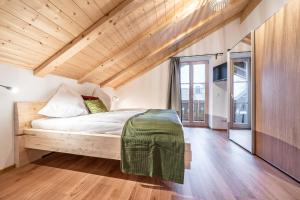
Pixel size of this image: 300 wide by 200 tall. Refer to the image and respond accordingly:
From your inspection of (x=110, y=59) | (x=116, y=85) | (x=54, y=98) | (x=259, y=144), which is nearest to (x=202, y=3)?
(x=110, y=59)

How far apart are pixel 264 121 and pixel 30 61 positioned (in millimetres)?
3471

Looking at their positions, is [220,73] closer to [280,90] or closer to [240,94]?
[240,94]

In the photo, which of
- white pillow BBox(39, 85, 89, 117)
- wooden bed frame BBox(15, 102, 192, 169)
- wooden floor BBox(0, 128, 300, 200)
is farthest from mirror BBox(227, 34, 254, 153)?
white pillow BBox(39, 85, 89, 117)

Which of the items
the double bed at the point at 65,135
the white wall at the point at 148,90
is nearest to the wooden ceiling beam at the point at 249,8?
the white wall at the point at 148,90

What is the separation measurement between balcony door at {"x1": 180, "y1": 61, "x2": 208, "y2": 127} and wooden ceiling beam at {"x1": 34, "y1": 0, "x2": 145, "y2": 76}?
3.41 meters

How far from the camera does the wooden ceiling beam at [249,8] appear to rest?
333 centimetres

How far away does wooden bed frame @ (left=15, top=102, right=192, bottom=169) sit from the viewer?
1712 millimetres

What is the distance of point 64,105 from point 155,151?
5.85ft

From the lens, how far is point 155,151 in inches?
60.4

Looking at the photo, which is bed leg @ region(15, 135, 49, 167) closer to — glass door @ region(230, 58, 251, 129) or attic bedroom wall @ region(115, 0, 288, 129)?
attic bedroom wall @ region(115, 0, 288, 129)

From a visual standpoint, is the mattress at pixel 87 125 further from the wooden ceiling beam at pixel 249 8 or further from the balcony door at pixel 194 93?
the wooden ceiling beam at pixel 249 8

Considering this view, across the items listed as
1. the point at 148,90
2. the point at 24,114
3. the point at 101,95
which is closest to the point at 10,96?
the point at 24,114

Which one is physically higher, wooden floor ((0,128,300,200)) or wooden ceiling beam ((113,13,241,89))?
wooden ceiling beam ((113,13,241,89))

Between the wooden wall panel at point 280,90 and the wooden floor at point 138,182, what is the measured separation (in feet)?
0.88
